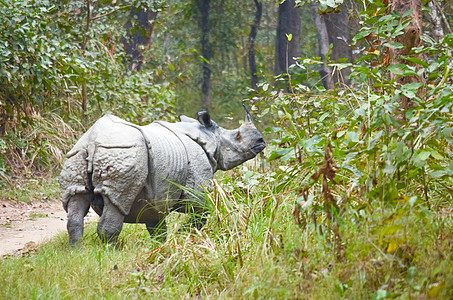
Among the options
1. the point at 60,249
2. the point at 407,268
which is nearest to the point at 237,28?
the point at 60,249

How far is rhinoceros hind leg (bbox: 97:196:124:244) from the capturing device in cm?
521

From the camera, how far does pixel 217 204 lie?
16.2ft

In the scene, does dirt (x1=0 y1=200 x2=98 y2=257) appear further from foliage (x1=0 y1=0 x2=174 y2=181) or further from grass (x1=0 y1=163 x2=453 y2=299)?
grass (x1=0 y1=163 x2=453 y2=299)

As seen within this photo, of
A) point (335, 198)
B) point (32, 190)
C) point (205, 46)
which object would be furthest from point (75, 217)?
point (205, 46)

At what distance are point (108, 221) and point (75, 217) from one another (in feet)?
0.97

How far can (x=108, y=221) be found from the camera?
5.22 meters

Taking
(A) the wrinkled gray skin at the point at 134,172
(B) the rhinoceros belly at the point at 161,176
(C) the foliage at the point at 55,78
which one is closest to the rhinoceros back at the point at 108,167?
(A) the wrinkled gray skin at the point at 134,172

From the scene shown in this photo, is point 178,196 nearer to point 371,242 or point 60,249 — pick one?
point 60,249

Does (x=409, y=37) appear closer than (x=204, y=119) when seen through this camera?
Yes

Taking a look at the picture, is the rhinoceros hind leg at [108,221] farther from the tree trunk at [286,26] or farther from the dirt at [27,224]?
the tree trunk at [286,26]

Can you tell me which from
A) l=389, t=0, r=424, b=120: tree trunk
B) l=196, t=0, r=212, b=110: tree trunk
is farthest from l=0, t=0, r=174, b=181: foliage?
l=196, t=0, r=212, b=110: tree trunk

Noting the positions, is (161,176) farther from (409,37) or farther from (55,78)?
(55,78)

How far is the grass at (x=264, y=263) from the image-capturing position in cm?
330

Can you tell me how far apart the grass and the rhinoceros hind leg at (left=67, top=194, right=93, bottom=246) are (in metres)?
0.14
